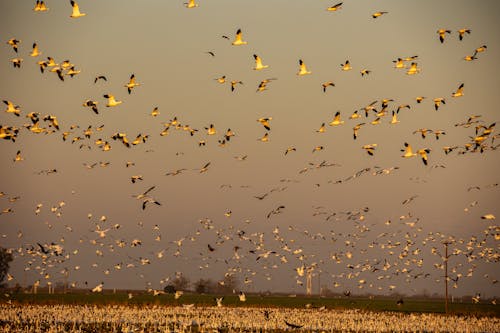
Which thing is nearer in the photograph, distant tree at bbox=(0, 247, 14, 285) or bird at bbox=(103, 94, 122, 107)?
bird at bbox=(103, 94, 122, 107)

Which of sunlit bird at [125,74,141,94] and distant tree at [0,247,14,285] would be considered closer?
sunlit bird at [125,74,141,94]

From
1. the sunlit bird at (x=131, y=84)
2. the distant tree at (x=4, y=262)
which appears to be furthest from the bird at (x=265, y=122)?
the distant tree at (x=4, y=262)

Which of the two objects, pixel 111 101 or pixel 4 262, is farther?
pixel 4 262

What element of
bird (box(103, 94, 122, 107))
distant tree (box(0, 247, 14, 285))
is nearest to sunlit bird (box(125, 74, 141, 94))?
bird (box(103, 94, 122, 107))

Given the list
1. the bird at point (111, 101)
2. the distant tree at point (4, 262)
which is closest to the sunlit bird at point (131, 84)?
the bird at point (111, 101)

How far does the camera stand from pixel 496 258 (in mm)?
55000

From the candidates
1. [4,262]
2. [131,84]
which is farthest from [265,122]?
[4,262]

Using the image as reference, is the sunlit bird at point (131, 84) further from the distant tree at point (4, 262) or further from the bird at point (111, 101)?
the distant tree at point (4, 262)

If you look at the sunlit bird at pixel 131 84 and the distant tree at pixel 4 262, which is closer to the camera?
the sunlit bird at pixel 131 84

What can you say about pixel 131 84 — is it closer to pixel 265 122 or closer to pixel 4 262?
pixel 265 122

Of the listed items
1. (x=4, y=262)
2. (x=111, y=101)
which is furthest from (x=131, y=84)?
(x=4, y=262)

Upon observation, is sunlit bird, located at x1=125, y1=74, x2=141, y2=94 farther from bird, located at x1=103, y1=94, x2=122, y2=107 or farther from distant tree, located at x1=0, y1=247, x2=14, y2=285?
distant tree, located at x1=0, y1=247, x2=14, y2=285

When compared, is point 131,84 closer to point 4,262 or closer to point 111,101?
point 111,101

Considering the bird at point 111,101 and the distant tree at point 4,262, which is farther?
the distant tree at point 4,262
